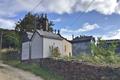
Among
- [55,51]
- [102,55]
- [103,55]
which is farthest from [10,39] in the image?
[103,55]

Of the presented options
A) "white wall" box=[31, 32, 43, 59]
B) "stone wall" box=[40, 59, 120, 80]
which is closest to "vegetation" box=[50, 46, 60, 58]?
"white wall" box=[31, 32, 43, 59]

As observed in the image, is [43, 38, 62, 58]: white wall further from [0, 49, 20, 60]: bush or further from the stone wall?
[0, 49, 20, 60]: bush

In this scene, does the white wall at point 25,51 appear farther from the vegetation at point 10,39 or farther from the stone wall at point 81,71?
the vegetation at point 10,39

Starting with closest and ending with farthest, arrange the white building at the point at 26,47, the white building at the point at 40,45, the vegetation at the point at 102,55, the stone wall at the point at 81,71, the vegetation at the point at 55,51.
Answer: the stone wall at the point at 81,71 → the vegetation at the point at 102,55 → the vegetation at the point at 55,51 → the white building at the point at 40,45 → the white building at the point at 26,47

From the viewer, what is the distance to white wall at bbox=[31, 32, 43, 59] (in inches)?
1598

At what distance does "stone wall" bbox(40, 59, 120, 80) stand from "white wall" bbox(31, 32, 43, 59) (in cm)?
599

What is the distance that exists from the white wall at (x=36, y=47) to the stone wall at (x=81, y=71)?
→ 599 cm

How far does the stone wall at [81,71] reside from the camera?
80.6 feet

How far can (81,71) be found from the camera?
27688 millimetres

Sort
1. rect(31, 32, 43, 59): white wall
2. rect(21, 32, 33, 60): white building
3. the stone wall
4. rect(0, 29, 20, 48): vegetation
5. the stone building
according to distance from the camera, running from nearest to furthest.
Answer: the stone wall, rect(31, 32, 43, 59): white wall, rect(21, 32, 33, 60): white building, the stone building, rect(0, 29, 20, 48): vegetation

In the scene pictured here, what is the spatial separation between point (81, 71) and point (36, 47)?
1515 centimetres

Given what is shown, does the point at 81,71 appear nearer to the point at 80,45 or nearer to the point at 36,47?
the point at 36,47

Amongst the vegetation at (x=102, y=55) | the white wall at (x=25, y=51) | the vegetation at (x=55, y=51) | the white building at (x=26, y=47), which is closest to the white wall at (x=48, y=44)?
the vegetation at (x=55, y=51)

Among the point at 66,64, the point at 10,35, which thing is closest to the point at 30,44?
the point at 66,64
